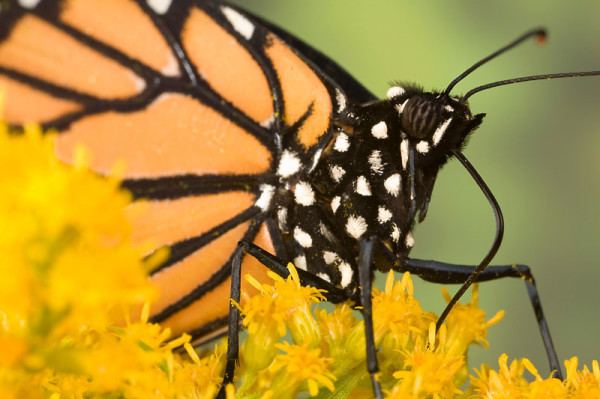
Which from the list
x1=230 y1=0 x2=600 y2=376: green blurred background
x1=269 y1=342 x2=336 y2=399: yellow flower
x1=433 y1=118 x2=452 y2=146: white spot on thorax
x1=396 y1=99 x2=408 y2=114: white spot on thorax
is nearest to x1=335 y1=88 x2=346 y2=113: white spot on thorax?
x1=396 y1=99 x2=408 y2=114: white spot on thorax

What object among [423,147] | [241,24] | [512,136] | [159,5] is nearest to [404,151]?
[423,147]

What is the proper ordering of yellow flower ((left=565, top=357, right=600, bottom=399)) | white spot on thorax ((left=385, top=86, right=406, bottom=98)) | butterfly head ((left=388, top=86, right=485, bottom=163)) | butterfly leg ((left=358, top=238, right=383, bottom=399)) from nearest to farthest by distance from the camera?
butterfly leg ((left=358, top=238, right=383, bottom=399)), yellow flower ((left=565, top=357, right=600, bottom=399)), butterfly head ((left=388, top=86, right=485, bottom=163)), white spot on thorax ((left=385, top=86, right=406, bottom=98))

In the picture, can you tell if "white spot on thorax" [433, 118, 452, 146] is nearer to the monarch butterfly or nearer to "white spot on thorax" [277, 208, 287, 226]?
the monarch butterfly

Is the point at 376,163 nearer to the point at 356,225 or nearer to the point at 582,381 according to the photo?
the point at 356,225

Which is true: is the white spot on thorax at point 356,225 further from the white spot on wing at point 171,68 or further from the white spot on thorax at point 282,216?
the white spot on wing at point 171,68

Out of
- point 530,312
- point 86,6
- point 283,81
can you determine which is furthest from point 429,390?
point 530,312
